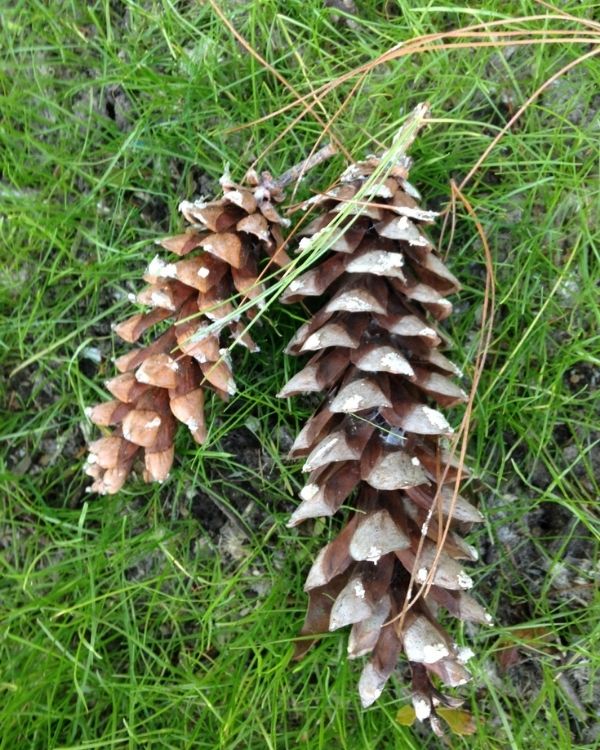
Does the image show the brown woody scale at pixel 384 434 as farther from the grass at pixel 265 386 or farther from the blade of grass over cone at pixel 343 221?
the grass at pixel 265 386

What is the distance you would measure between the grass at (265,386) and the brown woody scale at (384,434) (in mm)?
→ 158

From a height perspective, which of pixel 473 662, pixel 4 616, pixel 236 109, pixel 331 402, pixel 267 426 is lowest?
pixel 473 662

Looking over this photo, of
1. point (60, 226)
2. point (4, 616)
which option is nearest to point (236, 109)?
point (60, 226)

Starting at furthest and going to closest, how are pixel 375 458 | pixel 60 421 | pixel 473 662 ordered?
pixel 60 421
pixel 473 662
pixel 375 458

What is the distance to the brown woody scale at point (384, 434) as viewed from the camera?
2.95ft

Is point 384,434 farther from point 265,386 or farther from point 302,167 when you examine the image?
point 302,167

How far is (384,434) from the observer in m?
0.94

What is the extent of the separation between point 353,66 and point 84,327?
62 centimetres

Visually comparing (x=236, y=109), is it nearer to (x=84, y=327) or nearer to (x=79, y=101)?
(x=79, y=101)

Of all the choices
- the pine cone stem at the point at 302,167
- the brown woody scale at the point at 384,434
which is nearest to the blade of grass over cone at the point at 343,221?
the brown woody scale at the point at 384,434

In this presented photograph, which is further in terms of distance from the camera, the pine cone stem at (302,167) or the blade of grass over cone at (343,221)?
the pine cone stem at (302,167)

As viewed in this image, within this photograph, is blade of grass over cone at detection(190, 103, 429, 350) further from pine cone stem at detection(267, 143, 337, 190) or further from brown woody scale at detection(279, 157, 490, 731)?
pine cone stem at detection(267, 143, 337, 190)

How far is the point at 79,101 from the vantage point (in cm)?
120

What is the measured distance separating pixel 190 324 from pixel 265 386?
0.20 metres
